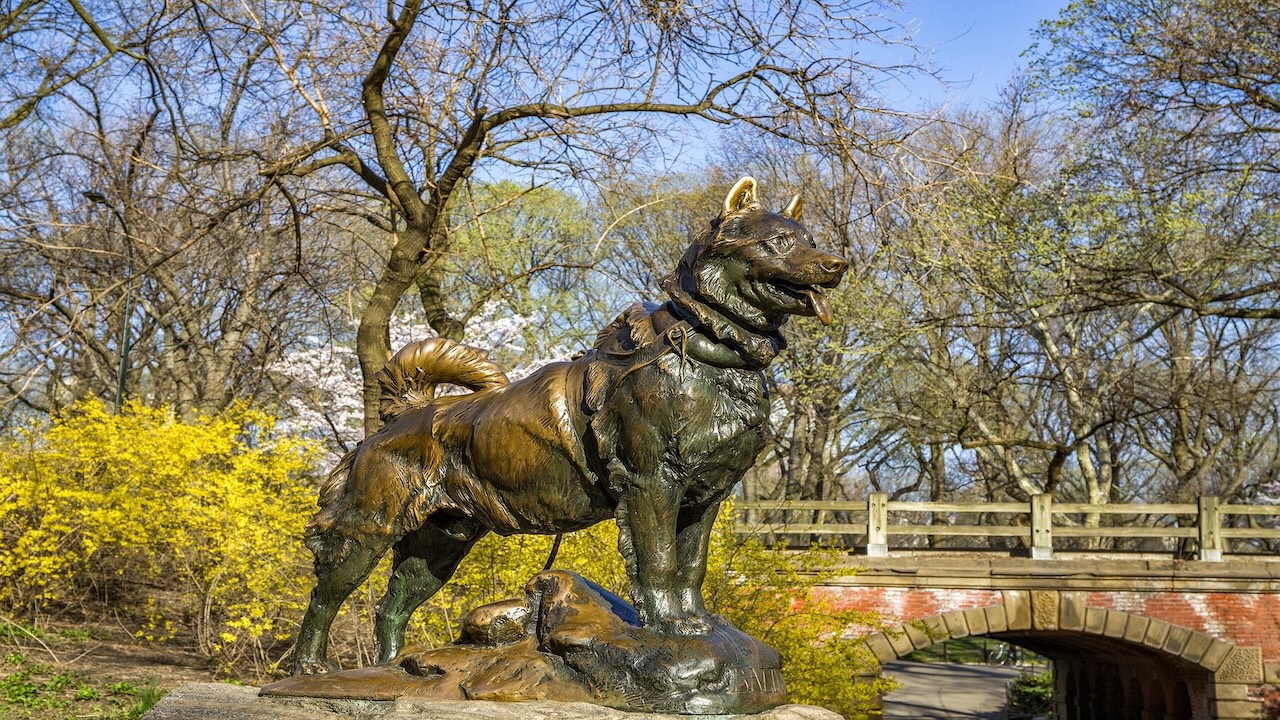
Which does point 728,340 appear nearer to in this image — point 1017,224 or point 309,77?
point 309,77

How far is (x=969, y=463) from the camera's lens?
3291cm

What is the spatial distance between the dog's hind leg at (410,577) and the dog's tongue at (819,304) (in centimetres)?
167

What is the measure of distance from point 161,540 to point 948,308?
15.9m

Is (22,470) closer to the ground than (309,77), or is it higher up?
closer to the ground

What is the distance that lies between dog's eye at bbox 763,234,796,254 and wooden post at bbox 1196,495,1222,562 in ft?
55.5

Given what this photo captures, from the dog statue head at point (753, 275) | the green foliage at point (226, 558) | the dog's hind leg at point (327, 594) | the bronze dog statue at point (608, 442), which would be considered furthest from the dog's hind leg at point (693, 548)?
the green foliage at point (226, 558)

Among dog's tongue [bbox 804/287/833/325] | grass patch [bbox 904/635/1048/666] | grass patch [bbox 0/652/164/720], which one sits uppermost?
dog's tongue [bbox 804/287/833/325]

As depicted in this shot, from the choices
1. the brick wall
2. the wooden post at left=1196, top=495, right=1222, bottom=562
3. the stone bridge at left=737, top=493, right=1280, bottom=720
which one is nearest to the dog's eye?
the stone bridge at left=737, top=493, right=1280, bottom=720

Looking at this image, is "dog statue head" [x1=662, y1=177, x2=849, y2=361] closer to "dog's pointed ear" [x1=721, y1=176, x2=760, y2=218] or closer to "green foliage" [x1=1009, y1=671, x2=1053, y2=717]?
"dog's pointed ear" [x1=721, y1=176, x2=760, y2=218]

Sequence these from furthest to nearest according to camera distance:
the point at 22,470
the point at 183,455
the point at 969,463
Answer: the point at 969,463
the point at 22,470
the point at 183,455

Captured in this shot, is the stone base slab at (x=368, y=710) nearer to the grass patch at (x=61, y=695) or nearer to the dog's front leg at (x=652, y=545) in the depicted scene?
the dog's front leg at (x=652, y=545)

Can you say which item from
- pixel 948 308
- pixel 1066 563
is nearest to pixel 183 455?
pixel 1066 563

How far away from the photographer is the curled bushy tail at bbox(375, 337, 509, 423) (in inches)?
191

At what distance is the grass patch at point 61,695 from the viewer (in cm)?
998
